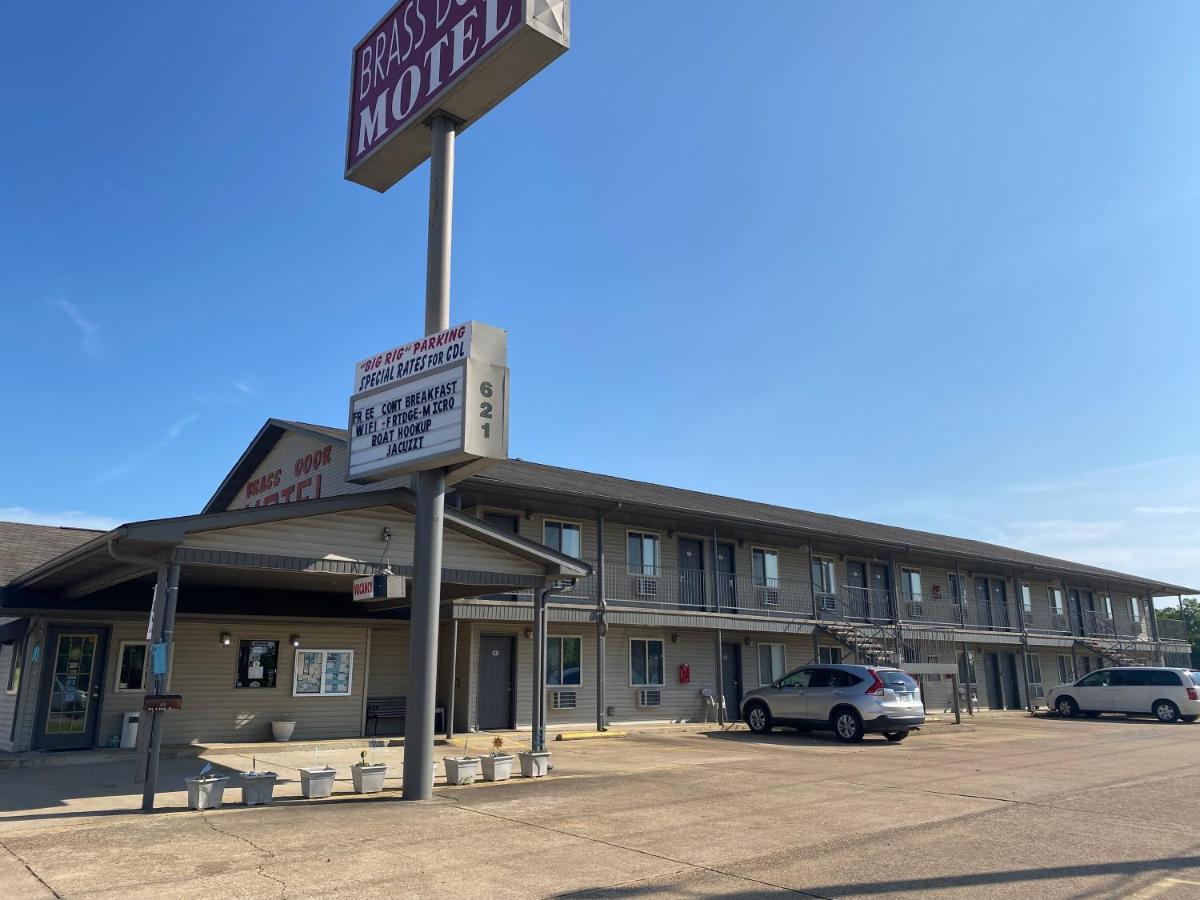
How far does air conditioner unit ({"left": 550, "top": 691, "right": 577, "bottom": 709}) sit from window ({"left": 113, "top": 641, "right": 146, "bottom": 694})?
28.3 feet

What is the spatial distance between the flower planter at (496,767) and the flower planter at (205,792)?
332cm

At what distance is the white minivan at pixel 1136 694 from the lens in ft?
83.8

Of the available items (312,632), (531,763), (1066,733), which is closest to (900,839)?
(531,763)

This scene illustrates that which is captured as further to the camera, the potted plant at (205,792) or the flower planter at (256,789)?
the flower planter at (256,789)

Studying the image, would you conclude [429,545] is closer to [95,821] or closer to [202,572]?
[95,821]

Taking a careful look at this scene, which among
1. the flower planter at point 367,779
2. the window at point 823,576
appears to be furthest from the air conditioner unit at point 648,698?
the flower planter at point 367,779

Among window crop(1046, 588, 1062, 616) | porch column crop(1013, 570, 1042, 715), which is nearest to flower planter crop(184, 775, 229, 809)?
porch column crop(1013, 570, 1042, 715)

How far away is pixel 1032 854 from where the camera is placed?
24.3 ft

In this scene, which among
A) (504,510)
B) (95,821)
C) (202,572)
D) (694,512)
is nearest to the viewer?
(95,821)

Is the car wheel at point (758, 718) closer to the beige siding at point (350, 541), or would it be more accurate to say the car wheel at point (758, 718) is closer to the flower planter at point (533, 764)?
the beige siding at point (350, 541)

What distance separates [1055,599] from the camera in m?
37.9

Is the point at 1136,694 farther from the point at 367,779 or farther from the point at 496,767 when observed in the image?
the point at 367,779

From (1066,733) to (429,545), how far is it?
17.7 meters

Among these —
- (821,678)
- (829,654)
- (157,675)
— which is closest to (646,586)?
(821,678)
